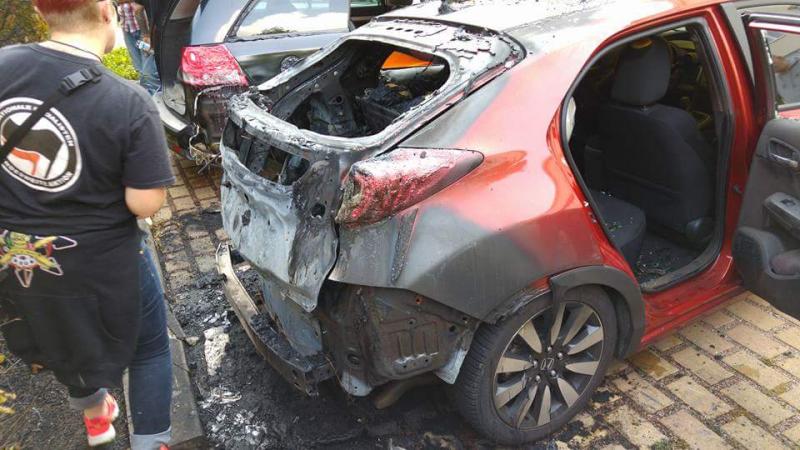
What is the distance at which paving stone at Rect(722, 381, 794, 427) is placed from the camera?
2.59 m

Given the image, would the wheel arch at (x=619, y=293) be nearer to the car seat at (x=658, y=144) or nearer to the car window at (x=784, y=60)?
the car seat at (x=658, y=144)

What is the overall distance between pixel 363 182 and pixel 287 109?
1222 mm

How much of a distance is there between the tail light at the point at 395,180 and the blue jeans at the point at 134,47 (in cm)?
662

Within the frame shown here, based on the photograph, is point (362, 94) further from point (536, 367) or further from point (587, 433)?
point (587, 433)

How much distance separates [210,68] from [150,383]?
2.89 m

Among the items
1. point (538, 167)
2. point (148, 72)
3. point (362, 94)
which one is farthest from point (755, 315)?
point (148, 72)

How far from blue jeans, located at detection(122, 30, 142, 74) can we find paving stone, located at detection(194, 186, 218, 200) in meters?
3.26

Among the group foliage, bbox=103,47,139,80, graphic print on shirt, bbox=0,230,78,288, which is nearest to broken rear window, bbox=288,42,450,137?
graphic print on shirt, bbox=0,230,78,288

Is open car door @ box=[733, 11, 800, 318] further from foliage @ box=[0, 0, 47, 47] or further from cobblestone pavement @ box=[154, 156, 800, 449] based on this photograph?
foliage @ box=[0, 0, 47, 47]

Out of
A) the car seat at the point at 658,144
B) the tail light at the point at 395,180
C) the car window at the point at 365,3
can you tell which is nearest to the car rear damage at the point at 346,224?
the tail light at the point at 395,180

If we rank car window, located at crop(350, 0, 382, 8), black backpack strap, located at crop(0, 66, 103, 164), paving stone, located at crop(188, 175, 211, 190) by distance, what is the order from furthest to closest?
1. car window, located at crop(350, 0, 382, 8)
2. paving stone, located at crop(188, 175, 211, 190)
3. black backpack strap, located at crop(0, 66, 103, 164)

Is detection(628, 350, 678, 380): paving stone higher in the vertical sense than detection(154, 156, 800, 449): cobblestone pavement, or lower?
lower

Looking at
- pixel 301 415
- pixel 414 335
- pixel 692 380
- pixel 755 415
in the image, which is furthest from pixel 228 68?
pixel 755 415

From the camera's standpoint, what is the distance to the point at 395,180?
6.10 ft
